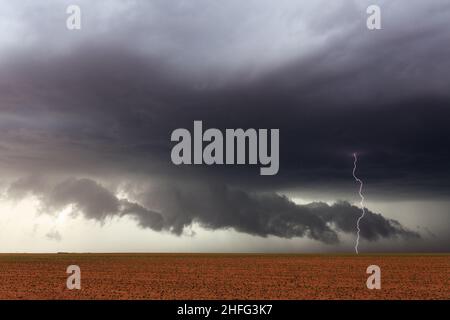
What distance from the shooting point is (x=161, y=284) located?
38969mm

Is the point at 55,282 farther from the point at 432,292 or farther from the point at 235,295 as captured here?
the point at 432,292

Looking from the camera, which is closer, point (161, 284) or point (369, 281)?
point (161, 284)
